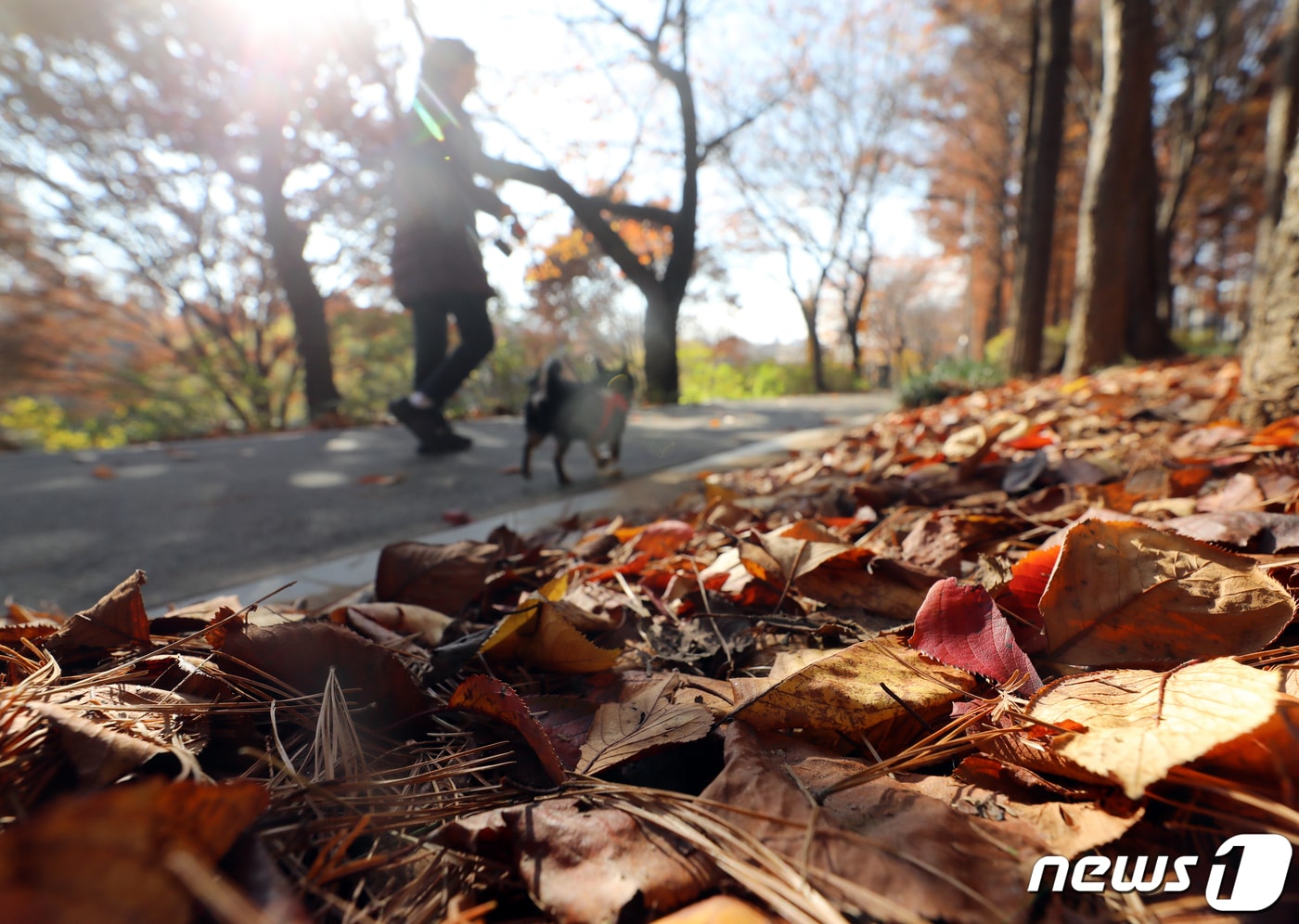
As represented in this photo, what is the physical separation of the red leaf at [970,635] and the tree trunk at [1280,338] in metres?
1.70

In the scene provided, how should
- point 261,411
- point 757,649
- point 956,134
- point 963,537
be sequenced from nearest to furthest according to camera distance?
point 757,649, point 963,537, point 261,411, point 956,134

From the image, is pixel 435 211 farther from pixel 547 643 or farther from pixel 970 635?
pixel 970 635

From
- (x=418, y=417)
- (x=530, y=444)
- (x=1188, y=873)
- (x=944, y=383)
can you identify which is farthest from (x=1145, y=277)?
(x=1188, y=873)

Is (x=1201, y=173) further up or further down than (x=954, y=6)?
further down

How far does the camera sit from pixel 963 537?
1.07 metres

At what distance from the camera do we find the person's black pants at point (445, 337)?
3670mm

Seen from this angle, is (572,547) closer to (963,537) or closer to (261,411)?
(963,537)

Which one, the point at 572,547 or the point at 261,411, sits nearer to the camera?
the point at 572,547

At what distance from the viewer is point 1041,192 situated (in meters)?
6.73

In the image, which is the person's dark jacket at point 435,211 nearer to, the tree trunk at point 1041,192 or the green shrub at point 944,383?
the green shrub at point 944,383

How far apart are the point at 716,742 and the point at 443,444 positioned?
3613mm

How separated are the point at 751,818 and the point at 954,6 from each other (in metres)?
13.9

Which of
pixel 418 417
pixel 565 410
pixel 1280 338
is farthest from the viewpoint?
pixel 418 417

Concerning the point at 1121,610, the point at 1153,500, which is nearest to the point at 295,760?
the point at 1121,610
